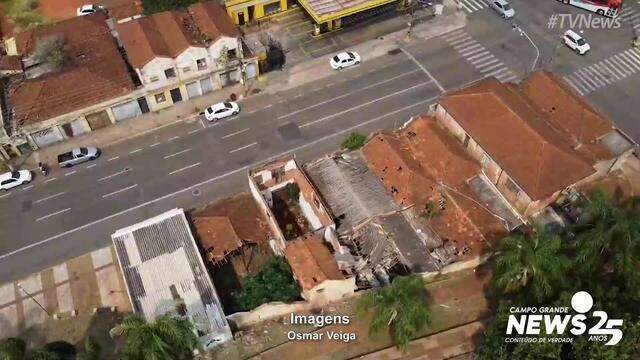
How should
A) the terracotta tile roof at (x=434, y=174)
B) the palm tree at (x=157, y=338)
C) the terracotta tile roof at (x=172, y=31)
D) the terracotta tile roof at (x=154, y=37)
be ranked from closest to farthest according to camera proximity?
the palm tree at (x=157, y=338) → the terracotta tile roof at (x=434, y=174) → the terracotta tile roof at (x=154, y=37) → the terracotta tile roof at (x=172, y=31)

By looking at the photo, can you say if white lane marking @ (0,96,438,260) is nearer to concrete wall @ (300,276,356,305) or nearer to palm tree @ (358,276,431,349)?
concrete wall @ (300,276,356,305)

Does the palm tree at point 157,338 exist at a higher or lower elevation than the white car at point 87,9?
lower

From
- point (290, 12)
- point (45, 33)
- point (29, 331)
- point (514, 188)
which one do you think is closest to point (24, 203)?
point (29, 331)

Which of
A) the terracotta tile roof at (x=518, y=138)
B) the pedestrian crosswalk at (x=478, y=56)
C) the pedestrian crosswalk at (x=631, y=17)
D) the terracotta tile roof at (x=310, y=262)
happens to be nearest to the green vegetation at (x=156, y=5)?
the pedestrian crosswalk at (x=478, y=56)

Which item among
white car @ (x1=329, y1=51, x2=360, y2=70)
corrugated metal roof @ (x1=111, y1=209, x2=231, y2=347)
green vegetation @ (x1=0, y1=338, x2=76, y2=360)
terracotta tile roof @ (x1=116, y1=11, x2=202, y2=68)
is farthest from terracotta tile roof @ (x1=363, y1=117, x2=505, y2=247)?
green vegetation @ (x1=0, y1=338, x2=76, y2=360)

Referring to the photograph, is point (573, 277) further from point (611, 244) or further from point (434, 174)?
point (434, 174)

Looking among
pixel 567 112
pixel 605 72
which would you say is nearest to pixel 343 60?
pixel 567 112

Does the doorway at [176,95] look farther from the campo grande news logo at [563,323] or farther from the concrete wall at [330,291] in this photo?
the campo grande news logo at [563,323]

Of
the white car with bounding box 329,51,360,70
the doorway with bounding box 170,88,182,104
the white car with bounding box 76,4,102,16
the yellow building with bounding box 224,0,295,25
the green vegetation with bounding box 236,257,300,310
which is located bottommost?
the green vegetation with bounding box 236,257,300,310
